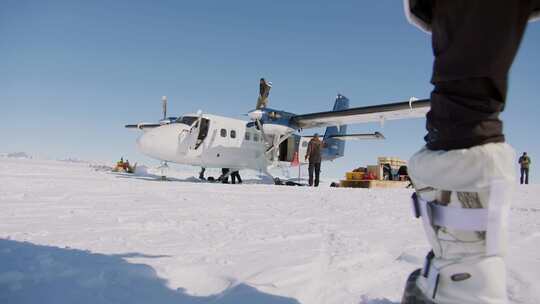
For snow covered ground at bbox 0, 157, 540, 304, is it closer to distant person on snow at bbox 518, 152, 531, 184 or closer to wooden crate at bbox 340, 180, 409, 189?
wooden crate at bbox 340, 180, 409, 189

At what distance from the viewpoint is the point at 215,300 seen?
1.15 m

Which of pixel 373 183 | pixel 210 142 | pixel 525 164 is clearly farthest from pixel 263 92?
pixel 525 164

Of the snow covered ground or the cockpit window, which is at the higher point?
the cockpit window

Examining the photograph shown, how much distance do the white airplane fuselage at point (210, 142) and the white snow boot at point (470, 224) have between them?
425 inches

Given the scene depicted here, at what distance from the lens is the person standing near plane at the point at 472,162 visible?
0.71 m

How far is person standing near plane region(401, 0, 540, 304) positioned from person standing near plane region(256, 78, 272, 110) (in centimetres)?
1445

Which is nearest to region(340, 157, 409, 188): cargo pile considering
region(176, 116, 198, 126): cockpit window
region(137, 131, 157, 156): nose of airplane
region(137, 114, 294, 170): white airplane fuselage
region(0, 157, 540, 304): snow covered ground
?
region(137, 114, 294, 170): white airplane fuselage

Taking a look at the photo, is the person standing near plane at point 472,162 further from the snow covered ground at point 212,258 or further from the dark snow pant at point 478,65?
the snow covered ground at point 212,258

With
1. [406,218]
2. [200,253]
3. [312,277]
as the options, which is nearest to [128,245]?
[200,253]

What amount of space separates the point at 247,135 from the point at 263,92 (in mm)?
3050

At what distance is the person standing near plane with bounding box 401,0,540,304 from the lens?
2.34 ft

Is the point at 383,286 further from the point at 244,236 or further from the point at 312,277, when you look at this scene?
the point at 244,236

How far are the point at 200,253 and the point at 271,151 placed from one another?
11954 mm

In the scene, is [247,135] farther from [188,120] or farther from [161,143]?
[161,143]
